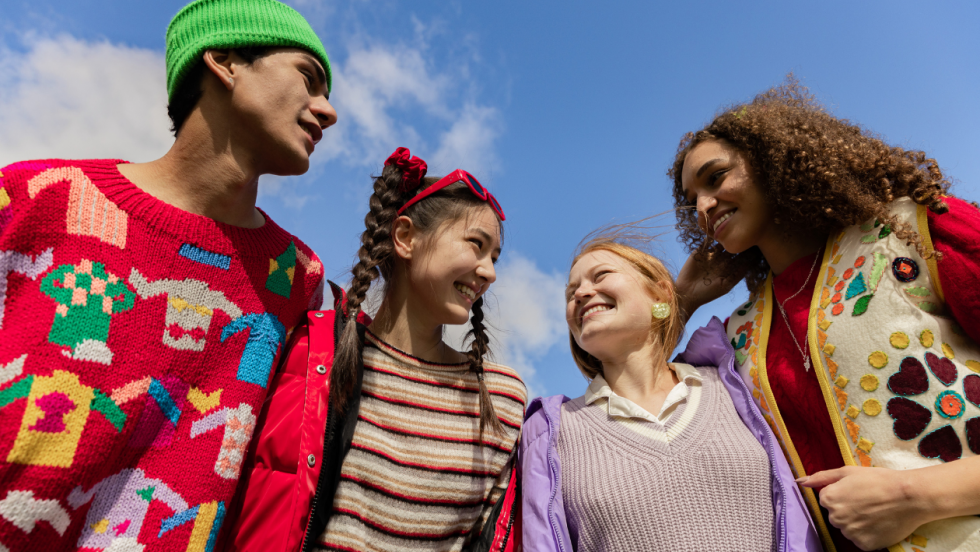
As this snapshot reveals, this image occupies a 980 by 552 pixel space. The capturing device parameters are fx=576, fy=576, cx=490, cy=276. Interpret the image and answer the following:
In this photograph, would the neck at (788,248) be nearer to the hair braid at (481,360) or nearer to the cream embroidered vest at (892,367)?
the cream embroidered vest at (892,367)

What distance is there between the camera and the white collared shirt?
2545 mm

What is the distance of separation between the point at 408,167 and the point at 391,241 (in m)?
0.41

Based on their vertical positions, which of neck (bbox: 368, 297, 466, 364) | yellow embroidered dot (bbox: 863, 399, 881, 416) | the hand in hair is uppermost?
the hand in hair

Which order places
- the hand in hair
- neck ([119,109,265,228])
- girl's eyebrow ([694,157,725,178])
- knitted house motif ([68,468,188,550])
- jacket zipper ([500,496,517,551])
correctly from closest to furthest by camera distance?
knitted house motif ([68,468,188,550]) < neck ([119,109,265,228]) < jacket zipper ([500,496,517,551]) < girl's eyebrow ([694,157,725,178]) < the hand in hair

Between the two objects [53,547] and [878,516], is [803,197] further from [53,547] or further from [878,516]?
[53,547]

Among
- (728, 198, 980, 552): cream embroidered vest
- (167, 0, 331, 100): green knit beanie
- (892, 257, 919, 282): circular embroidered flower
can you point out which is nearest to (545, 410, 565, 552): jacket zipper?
(728, 198, 980, 552): cream embroidered vest

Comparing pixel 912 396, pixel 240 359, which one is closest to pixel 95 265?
pixel 240 359

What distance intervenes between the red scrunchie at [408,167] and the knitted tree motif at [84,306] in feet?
4.67

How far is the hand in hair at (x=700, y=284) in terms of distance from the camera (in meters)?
3.33

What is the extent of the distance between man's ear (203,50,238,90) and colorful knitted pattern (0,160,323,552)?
1.80ft

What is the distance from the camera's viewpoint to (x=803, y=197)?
2734 millimetres

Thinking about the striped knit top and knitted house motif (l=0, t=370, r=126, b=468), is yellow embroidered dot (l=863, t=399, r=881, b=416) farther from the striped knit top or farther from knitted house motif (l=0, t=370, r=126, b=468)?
knitted house motif (l=0, t=370, r=126, b=468)

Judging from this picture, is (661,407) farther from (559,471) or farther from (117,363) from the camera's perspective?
(117,363)

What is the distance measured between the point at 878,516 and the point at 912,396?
0.49 meters
